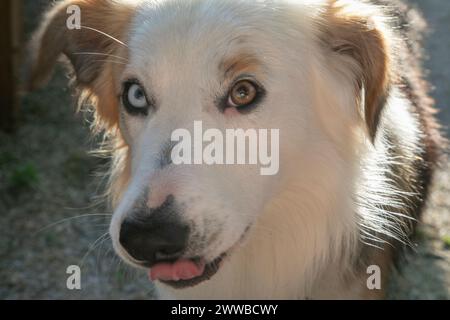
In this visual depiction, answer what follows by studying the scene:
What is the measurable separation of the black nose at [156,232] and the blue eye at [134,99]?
472 millimetres

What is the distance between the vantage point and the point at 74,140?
5.14 m

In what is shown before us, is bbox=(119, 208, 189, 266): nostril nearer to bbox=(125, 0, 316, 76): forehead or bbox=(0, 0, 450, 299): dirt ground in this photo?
bbox=(125, 0, 316, 76): forehead

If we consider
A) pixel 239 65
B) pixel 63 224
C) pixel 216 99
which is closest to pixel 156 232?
pixel 216 99

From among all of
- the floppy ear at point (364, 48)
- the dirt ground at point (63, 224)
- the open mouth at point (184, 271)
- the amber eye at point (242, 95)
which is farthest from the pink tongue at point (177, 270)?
the dirt ground at point (63, 224)

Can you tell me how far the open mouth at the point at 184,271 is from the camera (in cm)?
233

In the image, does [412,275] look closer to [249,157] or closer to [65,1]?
[249,157]

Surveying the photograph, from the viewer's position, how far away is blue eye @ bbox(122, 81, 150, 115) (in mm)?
2508

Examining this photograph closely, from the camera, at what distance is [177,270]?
7.70ft

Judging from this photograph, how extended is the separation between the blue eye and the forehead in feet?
0.30

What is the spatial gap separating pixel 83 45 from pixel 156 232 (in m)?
1.09

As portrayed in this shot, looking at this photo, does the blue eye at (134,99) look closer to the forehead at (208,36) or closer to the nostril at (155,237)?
the forehead at (208,36)

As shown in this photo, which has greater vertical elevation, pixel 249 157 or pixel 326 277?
pixel 249 157
